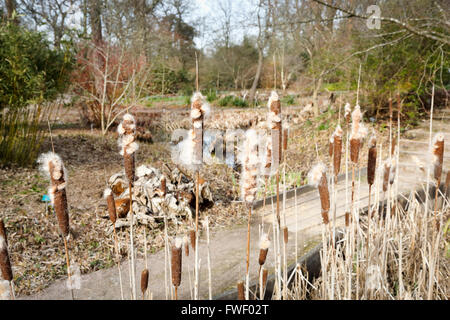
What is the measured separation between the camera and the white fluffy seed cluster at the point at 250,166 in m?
1.08

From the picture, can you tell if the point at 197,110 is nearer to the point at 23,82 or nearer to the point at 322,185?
the point at 322,185

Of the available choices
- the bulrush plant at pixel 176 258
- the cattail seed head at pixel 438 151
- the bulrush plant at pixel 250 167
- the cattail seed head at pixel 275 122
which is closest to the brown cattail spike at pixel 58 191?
the bulrush plant at pixel 176 258

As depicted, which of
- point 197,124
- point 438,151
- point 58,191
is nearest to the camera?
point 58,191

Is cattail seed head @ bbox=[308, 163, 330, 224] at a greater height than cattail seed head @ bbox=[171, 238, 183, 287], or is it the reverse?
cattail seed head @ bbox=[308, 163, 330, 224]

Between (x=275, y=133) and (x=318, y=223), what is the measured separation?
99.9 inches

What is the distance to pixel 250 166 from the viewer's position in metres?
1.08

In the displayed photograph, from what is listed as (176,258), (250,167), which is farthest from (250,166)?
(176,258)

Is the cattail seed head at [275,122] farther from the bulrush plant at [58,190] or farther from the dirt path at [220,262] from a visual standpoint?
the bulrush plant at [58,190]

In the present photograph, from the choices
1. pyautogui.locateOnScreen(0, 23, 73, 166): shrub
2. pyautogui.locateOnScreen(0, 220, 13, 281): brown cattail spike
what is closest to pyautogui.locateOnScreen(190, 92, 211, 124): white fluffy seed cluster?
pyautogui.locateOnScreen(0, 220, 13, 281): brown cattail spike

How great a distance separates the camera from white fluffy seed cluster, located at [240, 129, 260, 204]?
1.08 meters

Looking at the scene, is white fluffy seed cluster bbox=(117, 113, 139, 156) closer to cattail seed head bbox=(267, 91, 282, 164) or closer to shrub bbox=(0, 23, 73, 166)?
cattail seed head bbox=(267, 91, 282, 164)

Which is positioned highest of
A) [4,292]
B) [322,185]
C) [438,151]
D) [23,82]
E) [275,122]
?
[23,82]
